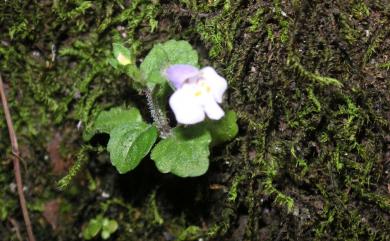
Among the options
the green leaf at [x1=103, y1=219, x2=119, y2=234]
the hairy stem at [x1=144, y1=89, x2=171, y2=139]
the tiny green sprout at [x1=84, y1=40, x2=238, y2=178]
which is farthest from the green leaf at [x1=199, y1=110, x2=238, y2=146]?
the green leaf at [x1=103, y1=219, x2=119, y2=234]

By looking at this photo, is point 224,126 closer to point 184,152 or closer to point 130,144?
point 184,152

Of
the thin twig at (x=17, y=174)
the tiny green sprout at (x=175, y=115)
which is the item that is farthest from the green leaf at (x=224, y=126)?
the thin twig at (x=17, y=174)

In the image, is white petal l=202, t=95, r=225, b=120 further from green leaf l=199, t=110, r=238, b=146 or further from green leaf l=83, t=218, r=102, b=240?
green leaf l=83, t=218, r=102, b=240

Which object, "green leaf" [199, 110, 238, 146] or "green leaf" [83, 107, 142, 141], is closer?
"green leaf" [199, 110, 238, 146]

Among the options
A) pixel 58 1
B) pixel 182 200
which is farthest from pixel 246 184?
pixel 58 1

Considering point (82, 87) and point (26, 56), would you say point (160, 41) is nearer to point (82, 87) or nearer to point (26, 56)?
point (82, 87)

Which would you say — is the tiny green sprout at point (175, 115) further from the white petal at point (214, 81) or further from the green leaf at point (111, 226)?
the green leaf at point (111, 226)

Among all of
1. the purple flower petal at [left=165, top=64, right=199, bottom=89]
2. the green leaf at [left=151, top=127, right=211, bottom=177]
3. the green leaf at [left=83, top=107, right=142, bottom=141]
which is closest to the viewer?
the purple flower petal at [left=165, top=64, right=199, bottom=89]
